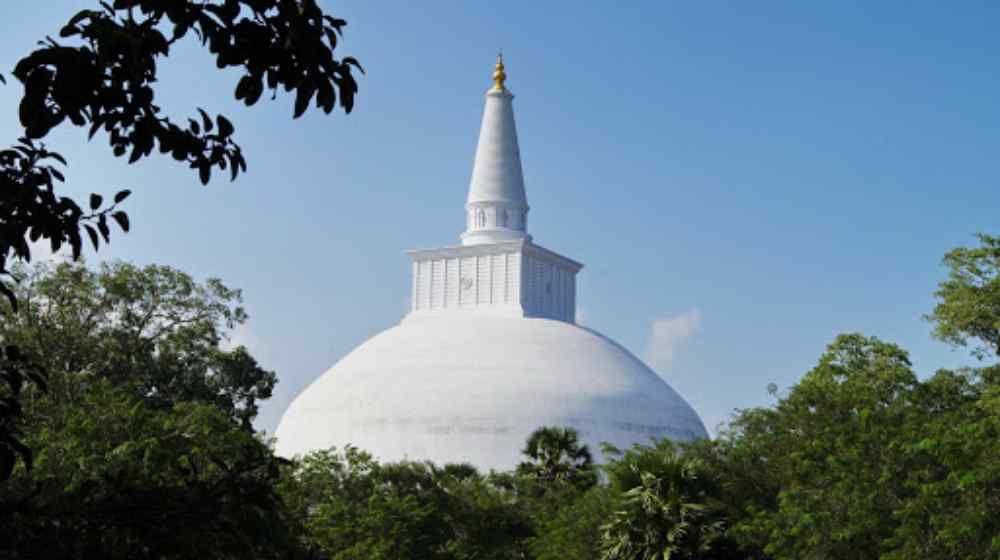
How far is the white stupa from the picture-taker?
57656mm

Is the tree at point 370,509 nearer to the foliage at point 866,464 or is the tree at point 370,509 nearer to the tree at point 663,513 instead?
the tree at point 663,513

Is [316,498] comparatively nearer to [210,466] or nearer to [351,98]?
[210,466]

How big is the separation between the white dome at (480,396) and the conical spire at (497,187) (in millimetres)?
4367

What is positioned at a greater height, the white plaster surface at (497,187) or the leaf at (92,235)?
the white plaster surface at (497,187)

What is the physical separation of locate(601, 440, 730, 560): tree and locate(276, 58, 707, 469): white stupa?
23289 millimetres

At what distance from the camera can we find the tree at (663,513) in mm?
31703

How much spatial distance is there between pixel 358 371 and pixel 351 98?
55.2 meters

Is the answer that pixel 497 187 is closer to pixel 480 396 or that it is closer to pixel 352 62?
pixel 480 396

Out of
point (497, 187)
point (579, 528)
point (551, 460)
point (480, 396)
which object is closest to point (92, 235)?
point (579, 528)

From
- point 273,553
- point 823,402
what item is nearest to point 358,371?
point 823,402

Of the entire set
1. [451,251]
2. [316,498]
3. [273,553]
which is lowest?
[273,553]

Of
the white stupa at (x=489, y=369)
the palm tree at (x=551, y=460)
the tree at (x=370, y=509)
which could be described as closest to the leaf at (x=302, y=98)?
the tree at (x=370, y=509)

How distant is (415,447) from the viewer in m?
57.1

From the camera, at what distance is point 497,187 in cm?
6600
